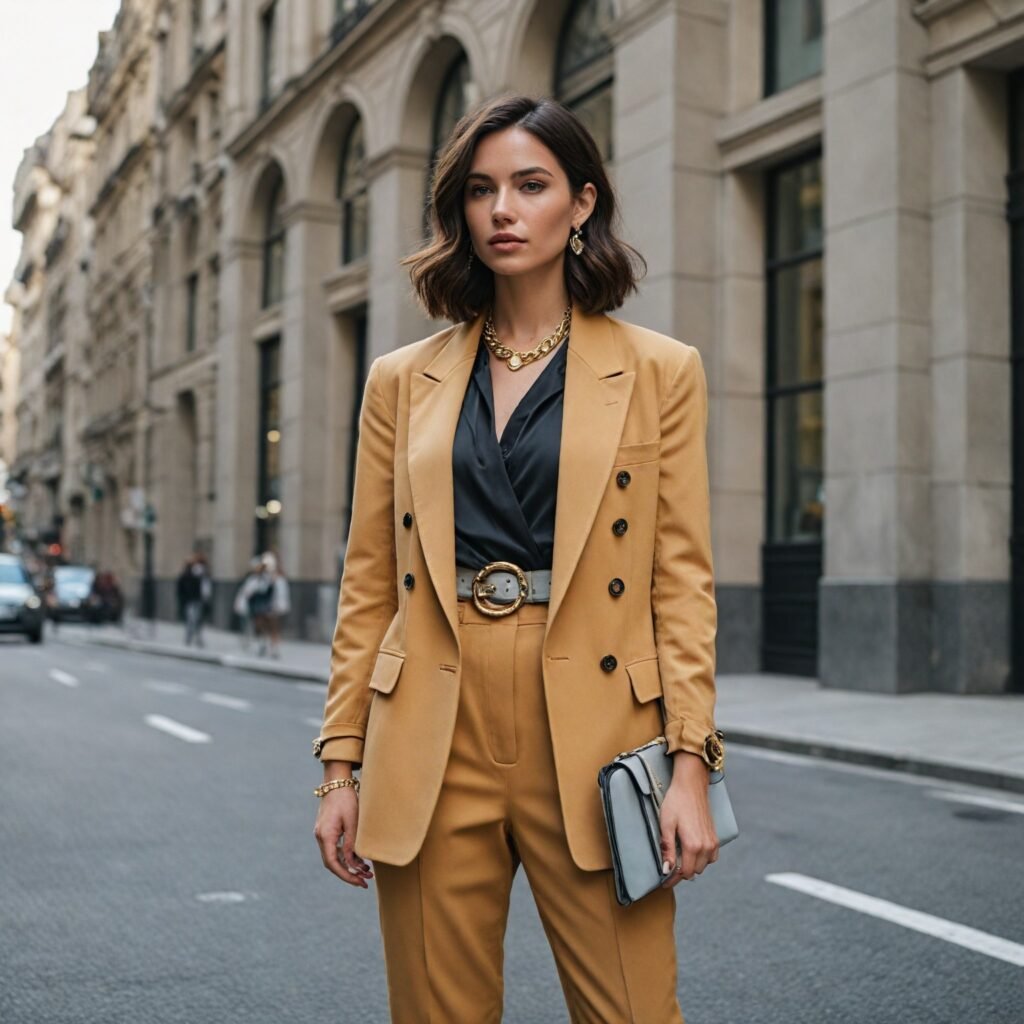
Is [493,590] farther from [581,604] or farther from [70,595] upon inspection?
[70,595]

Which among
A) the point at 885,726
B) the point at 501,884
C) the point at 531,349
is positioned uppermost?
the point at 531,349

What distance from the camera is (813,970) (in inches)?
188

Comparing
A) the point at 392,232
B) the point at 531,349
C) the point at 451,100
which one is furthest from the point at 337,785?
the point at 451,100

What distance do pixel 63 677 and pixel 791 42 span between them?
11909mm

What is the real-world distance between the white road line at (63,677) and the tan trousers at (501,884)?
1603cm

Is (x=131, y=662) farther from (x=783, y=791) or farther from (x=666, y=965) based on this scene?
(x=666, y=965)

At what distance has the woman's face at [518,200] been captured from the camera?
2.37 metres

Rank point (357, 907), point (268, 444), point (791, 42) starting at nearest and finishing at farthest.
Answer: point (357, 907) < point (791, 42) < point (268, 444)

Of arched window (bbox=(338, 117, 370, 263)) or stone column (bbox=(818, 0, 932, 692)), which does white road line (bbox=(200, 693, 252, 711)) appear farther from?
arched window (bbox=(338, 117, 370, 263))

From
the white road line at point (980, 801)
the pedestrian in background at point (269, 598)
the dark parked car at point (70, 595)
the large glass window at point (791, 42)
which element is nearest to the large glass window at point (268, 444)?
the pedestrian in background at point (269, 598)

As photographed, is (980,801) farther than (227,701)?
No

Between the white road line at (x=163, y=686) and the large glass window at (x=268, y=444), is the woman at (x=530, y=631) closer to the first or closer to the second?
the white road line at (x=163, y=686)

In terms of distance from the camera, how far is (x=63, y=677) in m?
18.7

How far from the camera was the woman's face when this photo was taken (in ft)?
7.79
